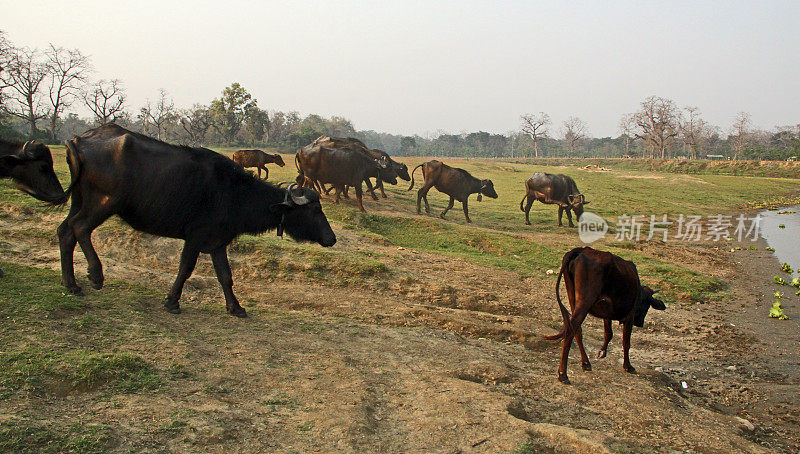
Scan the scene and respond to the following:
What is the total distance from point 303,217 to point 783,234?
2192cm

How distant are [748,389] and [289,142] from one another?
68964 mm

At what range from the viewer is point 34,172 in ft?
22.4

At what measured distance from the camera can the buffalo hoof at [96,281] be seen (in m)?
6.48

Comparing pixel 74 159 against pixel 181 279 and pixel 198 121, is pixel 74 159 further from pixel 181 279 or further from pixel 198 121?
pixel 198 121

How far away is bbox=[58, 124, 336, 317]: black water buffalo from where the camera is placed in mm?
6246

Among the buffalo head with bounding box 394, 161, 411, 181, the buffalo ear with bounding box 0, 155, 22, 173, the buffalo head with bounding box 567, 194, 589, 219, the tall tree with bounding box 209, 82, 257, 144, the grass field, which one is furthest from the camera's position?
the tall tree with bounding box 209, 82, 257, 144

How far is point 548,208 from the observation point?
25.5 m

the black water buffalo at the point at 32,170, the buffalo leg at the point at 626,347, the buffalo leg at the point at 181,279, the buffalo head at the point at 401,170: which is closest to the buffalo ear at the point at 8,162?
the black water buffalo at the point at 32,170

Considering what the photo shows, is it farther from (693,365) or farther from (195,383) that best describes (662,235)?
(195,383)

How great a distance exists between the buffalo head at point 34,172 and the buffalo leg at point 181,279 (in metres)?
1.75

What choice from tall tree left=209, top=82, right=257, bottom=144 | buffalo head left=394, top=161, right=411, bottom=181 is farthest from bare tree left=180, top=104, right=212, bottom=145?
buffalo head left=394, top=161, right=411, bottom=181

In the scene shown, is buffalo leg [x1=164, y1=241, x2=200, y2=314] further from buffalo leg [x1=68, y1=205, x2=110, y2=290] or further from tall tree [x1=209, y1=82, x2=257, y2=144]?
tall tree [x1=209, y1=82, x2=257, y2=144]

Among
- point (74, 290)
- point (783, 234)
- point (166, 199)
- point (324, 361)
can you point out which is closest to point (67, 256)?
point (74, 290)

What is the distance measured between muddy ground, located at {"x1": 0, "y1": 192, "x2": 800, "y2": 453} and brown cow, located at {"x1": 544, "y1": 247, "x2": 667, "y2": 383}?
47 cm
